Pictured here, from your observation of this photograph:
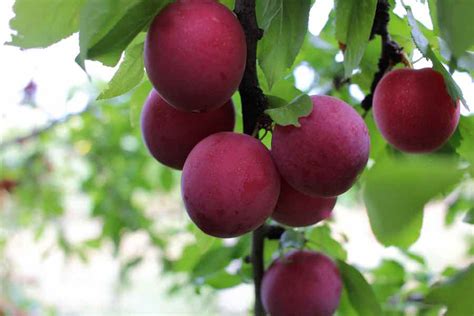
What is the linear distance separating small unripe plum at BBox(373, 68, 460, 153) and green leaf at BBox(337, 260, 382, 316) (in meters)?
0.29

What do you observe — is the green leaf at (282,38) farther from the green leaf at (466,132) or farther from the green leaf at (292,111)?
the green leaf at (466,132)

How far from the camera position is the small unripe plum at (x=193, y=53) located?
63 centimetres

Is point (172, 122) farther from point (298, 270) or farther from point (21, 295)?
point (21, 295)

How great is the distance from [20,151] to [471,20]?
2990 mm

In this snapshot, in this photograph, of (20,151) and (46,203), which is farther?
(20,151)

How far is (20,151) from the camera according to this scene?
3100 millimetres

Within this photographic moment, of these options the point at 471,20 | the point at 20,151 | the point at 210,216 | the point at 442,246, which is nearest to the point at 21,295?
the point at 20,151

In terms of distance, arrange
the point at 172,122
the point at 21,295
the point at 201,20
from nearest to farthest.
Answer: the point at 201,20
the point at 172,122
the point at 21,295

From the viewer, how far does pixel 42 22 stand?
0.69m

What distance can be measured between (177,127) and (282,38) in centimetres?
18

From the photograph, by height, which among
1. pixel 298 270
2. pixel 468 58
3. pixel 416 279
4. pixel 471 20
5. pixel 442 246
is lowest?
pixel 442 246

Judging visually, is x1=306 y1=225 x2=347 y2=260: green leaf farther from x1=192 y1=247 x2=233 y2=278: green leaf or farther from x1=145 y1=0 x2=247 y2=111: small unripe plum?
x1=145 y1=0 x2=247 y2=111: small unripe plum

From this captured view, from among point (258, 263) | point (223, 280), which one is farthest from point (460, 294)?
point (223, 280)

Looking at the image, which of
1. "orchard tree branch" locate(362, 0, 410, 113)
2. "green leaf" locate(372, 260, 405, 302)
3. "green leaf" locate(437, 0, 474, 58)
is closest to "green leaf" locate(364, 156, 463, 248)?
"green leaf" locate(437, 0, 474, 58)
